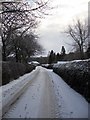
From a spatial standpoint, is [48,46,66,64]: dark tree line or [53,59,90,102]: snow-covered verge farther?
[48,46,66,64]: dark tree line

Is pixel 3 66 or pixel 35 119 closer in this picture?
pixel 35 119

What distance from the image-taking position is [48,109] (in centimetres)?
1041

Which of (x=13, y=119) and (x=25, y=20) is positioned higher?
(x=25, y=20)

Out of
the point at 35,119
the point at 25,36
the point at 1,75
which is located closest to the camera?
the point at 35,119

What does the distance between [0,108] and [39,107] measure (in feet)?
4.95

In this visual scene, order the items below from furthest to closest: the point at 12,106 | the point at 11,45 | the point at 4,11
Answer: the point at 11,45 → the point at 4,11 → the point at 12,106

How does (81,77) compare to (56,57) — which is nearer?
(81,77)

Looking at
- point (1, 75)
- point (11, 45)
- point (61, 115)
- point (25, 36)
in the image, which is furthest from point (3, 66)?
point (25, 36)

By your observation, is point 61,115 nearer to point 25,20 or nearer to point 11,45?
point 25,20

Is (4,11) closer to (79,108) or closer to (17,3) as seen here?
(17,3)

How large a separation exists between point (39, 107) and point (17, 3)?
755cm

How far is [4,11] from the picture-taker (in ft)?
53.1

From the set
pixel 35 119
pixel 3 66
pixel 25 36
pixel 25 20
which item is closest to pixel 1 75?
pixel 3 66

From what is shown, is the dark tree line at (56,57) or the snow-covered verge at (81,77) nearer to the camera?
the snow-covered verge at (81,77)
